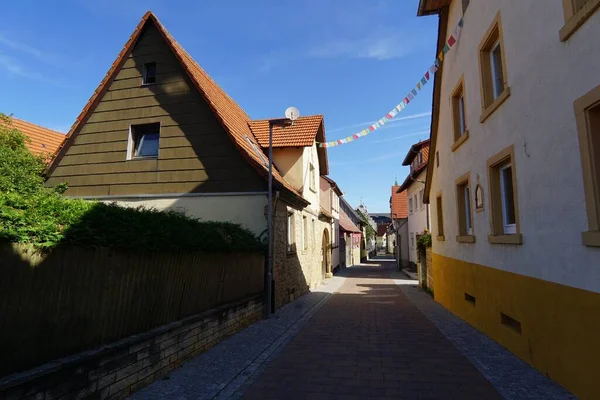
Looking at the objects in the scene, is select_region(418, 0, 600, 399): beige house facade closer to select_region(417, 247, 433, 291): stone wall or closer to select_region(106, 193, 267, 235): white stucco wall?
select_region(417, 247, 433, 291): stone wall

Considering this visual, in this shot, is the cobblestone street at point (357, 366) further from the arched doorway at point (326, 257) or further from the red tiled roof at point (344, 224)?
the red tiled roof at point (344, 224)

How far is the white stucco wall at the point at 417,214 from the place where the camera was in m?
20.8

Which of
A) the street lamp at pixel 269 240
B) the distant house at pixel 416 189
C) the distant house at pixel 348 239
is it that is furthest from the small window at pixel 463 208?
the distant house at pixel 348 239

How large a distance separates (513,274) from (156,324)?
5.42 m

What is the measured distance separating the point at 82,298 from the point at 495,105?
681cm

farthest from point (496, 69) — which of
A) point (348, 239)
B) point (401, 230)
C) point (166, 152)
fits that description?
point (348, 239)

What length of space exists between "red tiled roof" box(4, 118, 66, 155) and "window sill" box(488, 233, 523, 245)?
15749 millimetres

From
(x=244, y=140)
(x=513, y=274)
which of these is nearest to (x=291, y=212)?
(x=244, y=140)

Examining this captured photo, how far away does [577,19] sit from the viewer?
4152mm

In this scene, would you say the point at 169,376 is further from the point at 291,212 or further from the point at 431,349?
the point at 291,212

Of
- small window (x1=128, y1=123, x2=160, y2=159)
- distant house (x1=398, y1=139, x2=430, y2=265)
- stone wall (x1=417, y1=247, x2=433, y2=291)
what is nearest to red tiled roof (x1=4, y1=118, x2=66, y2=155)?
small window (x1=128, y1=123, x2=160, y2=159)

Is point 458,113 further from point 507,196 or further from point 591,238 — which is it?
point 591,238

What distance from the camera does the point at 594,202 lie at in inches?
157

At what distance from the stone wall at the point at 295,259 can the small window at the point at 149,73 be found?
17.5 feet
